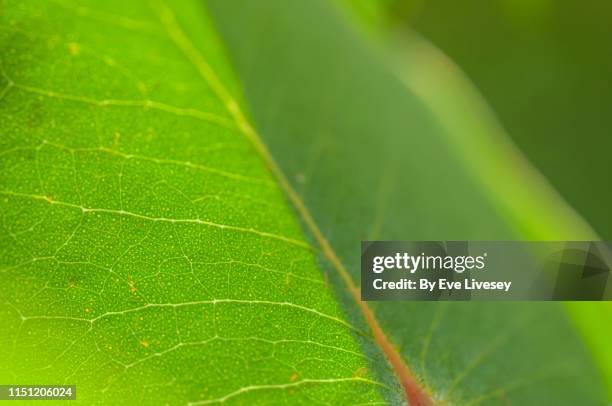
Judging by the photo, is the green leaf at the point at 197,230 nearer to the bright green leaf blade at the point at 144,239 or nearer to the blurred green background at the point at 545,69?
the bright green leaf blade at the point at 144,239

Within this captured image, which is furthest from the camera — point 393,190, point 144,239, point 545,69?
point 545,69

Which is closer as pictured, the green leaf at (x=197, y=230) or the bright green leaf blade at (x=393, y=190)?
the green leaf at (x=197, y=230)

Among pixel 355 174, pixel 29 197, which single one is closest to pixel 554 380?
Answer: pixel 355 174

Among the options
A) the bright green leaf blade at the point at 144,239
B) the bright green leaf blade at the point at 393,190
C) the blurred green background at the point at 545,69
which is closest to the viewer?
the bright green leaf blade at the point at 144,239

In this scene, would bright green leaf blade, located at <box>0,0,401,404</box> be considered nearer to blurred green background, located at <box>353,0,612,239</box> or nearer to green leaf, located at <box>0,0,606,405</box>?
green leaf, located at <box>0,0,606,405</box>

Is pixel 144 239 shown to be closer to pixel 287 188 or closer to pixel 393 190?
pixel 287 188

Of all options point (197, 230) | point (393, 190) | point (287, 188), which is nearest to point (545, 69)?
point (393, 190)

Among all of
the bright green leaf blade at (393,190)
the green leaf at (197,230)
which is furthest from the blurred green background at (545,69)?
the green leaf at (197,230)
